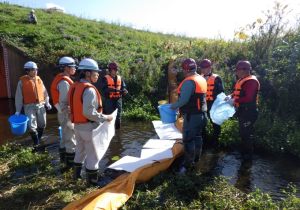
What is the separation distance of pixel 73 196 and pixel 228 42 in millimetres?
10857

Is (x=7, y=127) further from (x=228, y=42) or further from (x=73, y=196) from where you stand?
(x=228, y=42)

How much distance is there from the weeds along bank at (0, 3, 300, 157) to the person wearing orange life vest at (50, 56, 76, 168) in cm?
361

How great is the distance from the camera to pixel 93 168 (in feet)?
18.4

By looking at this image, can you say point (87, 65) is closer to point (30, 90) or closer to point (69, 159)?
point (69, 159)

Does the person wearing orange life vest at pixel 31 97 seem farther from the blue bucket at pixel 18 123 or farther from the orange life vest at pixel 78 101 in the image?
the orange life vest at pixel 78 101

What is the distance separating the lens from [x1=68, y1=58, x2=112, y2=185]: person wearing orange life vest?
208 inches

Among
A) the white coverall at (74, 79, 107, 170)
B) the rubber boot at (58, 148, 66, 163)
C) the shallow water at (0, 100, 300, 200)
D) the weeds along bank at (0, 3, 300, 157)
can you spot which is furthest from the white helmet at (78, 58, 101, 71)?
the weeds along bank at (0, 3, 300, 157)

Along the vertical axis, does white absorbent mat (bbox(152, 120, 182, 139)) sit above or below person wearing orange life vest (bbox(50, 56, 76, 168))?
below

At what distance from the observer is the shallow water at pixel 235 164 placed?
5973mm

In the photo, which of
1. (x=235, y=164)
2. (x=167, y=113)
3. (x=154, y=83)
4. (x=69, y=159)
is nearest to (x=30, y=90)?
(x=69, y=159)

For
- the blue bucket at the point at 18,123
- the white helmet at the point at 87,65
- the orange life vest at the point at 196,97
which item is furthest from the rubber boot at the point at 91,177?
the blue bucket at the point at 18,123

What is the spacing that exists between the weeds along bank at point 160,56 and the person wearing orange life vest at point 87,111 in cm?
361

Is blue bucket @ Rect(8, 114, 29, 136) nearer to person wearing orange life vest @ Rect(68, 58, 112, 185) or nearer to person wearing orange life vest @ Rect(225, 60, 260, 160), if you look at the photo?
person wearing orange life vest @ Rect(68, 58, 112, 185)

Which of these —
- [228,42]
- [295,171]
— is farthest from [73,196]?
[228,42]
